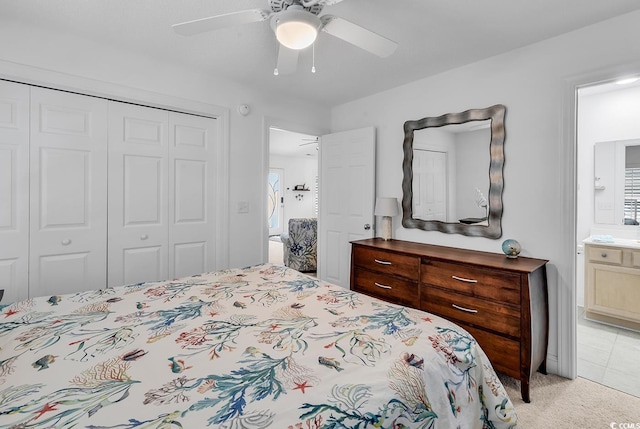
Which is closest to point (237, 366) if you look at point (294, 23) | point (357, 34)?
point (294, 23)

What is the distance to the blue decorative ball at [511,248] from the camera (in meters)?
2.35

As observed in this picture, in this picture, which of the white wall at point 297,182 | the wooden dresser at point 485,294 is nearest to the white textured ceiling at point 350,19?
the wooden dresser at point 485,294

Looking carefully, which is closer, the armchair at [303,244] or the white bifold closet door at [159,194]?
the white bifold closet door at [159,194]

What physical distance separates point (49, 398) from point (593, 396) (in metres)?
2.88

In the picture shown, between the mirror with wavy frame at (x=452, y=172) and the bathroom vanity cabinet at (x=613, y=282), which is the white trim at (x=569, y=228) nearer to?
the mirror with wavy frame at (x=452, y=172)

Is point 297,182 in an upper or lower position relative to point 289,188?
upper

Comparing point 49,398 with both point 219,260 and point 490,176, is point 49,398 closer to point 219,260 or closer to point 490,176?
point 219,260

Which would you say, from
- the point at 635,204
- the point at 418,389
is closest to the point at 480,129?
the point at 635,204

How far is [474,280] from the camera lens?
2.24 m

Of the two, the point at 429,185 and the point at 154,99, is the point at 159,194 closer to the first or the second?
the point at 154,99

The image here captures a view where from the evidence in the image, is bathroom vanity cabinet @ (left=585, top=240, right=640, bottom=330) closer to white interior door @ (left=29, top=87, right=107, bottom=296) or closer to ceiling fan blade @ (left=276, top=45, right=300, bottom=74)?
ceiling fan blade @ (left=276, top=45, right=300, bottom=74)

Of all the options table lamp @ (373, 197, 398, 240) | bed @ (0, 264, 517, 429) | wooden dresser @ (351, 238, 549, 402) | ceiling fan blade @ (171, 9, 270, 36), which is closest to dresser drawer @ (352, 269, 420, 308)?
wooden dresser @ (351, 238, 549, 402)

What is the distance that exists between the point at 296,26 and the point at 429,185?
2087mm

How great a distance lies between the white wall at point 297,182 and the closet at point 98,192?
19.9ft
